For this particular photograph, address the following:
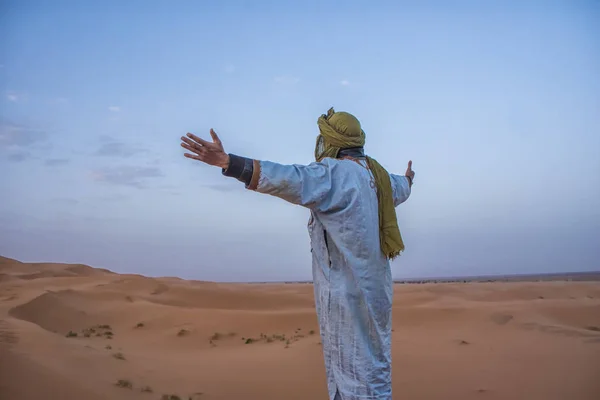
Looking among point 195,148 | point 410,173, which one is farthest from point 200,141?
point 410,173

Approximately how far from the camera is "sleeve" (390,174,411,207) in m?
3.69

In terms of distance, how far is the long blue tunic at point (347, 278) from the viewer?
2895 mm

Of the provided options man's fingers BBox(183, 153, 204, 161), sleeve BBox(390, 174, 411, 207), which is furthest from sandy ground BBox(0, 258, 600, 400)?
sleeve BBox(390, 174, 411, 207)

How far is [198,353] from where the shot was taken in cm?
946

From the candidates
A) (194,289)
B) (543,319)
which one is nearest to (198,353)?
(543,319)

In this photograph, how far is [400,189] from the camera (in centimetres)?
372

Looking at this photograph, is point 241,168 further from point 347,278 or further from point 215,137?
point 347,278

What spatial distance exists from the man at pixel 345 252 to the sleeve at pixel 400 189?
0.49 meters

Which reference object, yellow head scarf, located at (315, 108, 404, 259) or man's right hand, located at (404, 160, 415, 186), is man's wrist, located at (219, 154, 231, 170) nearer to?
yellow head scarf, located at (315, 108, 404, 259)

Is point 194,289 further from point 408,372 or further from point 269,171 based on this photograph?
point 269,171

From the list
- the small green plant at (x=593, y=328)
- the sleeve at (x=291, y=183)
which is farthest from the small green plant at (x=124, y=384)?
the small green plant at (x=593, y=328)

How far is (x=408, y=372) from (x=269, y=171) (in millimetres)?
5616

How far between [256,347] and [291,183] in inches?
308

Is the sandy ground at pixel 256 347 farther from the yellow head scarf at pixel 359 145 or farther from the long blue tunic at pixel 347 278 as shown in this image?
the yellow head scarf at pixel 359 145
